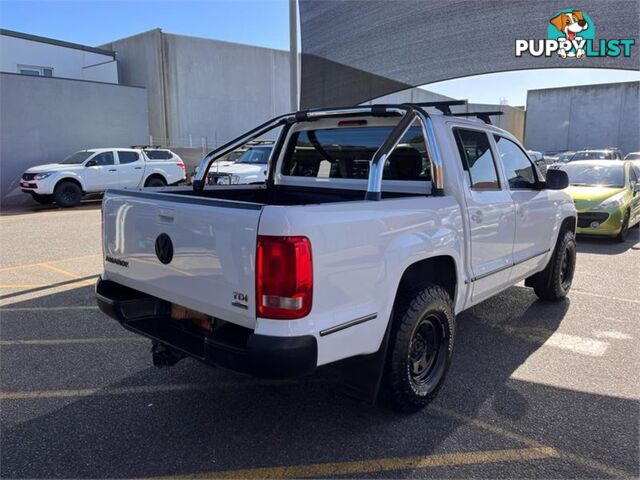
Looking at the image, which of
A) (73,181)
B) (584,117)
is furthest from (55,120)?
(584,117)

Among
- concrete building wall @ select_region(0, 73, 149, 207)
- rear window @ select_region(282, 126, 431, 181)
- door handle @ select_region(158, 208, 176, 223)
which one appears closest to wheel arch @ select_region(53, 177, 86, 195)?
concrete building wall @ select_region(0, 73, 149, 207)

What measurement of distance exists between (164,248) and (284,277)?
952 millimetres

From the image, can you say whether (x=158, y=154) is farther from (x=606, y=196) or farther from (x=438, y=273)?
(x=438, y=273)

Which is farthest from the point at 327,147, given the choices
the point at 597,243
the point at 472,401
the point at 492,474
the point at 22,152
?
the point at 22,152

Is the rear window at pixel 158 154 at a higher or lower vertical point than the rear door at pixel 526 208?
higher

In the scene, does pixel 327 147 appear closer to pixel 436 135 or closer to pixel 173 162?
pixel 436 135

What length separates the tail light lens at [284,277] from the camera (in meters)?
2.39

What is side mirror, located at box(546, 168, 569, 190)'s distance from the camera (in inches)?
188

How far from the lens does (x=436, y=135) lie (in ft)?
11.9

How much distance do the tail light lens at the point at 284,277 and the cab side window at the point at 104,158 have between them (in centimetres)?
1581

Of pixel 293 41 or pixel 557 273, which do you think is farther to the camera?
pixel 293 41

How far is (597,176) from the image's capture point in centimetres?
1035

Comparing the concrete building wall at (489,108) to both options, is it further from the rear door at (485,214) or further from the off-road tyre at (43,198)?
the rear door at (485,214)

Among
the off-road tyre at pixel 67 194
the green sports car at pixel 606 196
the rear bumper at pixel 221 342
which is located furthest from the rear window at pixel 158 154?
the rear bumper at pixel 221 342
